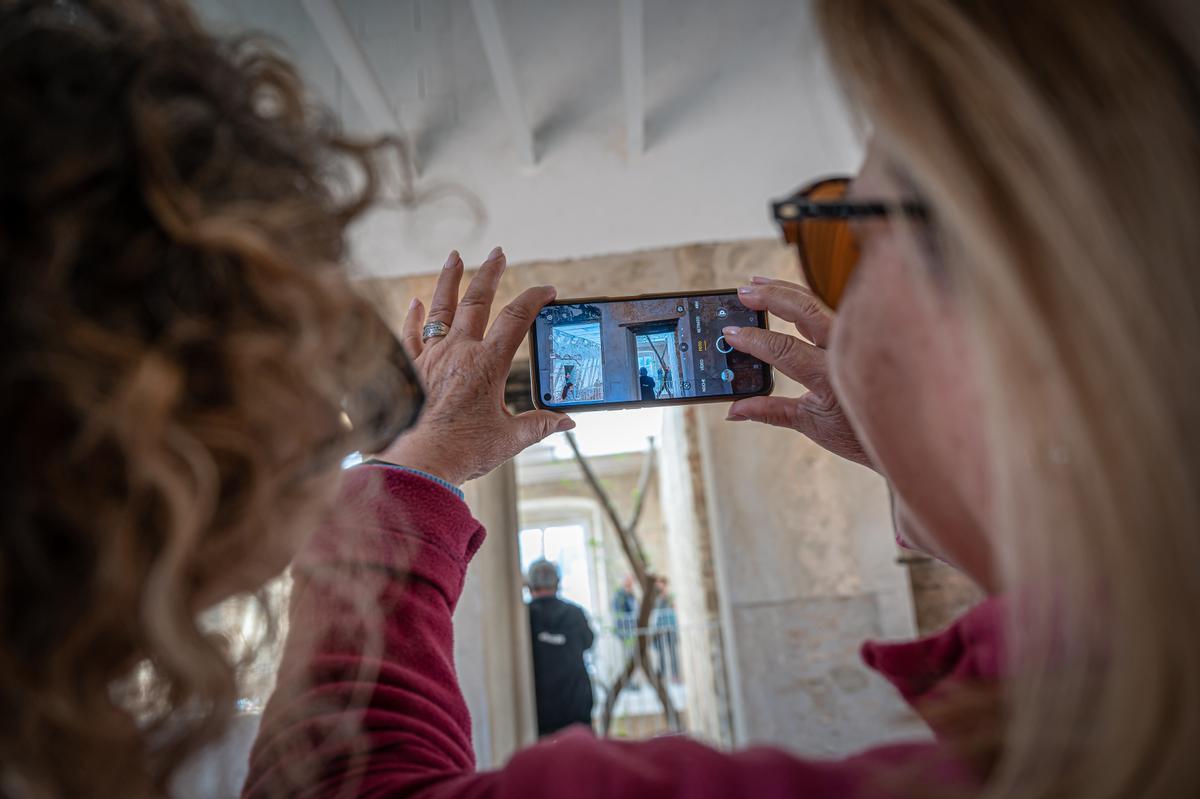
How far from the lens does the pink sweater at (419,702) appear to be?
1.71 feet

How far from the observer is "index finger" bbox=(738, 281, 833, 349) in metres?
1.15

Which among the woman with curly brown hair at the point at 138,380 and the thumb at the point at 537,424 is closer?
the woman with curly brown hair at the point at 138,380

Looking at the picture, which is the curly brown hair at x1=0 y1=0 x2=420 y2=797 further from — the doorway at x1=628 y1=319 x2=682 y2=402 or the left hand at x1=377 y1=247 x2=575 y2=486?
the doorway at x1=628 y1=319 x2=682 y2=402

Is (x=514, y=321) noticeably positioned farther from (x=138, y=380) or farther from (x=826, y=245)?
(x=138, y=380)

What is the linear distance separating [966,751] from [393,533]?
1.75ft

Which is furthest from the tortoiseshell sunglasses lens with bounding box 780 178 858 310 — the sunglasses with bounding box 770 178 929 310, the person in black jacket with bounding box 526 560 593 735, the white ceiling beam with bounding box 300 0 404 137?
the person in black jacket with bounding box 526 560 593 735

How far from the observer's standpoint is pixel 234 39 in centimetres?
56

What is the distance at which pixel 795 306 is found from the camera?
1.15 metres

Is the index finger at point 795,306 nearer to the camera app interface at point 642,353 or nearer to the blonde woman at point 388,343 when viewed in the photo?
the camera app interface at point 642,353

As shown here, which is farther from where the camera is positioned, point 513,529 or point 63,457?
point 513,529

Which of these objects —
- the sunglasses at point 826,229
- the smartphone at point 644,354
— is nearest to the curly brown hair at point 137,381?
the sunglasses at point 826,229

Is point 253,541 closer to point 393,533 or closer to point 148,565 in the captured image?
point 148,565

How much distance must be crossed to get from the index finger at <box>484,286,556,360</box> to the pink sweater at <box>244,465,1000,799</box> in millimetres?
271

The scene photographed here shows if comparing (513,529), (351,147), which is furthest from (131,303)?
(513,529)
